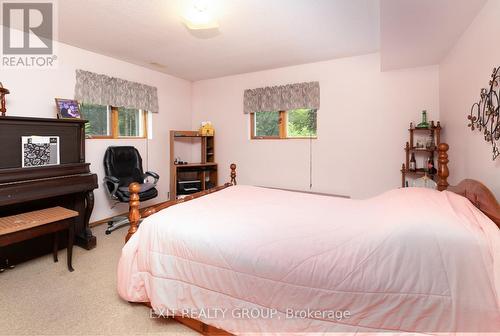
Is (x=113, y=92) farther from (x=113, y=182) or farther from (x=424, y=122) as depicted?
(x=424, y=122)

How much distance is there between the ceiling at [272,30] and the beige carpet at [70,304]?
243cm

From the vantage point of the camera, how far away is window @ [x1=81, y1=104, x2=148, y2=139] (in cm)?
364

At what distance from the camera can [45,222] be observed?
2.27 meters

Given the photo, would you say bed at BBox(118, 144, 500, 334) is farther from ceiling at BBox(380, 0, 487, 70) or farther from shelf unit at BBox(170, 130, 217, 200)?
shelf unit at BBox(170, 130, 217, 200)

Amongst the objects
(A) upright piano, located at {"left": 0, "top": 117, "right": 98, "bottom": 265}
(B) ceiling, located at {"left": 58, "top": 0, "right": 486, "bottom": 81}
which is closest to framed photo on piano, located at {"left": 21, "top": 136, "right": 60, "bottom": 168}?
(A) upright piano, located at {"left": 0, "top": 117, "right": 98, "bottom": 265}

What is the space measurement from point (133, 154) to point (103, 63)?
135 cm

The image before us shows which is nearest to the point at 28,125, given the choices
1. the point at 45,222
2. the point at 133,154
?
the point at 45,222

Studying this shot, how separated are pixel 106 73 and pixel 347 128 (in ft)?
11.7

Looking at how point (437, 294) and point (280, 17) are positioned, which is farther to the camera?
point (280, 17)

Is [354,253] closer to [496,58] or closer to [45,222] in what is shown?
[496,58]

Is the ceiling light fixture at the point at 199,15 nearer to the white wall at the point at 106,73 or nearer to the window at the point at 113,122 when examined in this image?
the white wall at the point at 106,73

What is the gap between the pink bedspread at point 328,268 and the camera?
115 cm

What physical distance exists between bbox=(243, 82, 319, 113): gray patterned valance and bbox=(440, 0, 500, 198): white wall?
159 cm

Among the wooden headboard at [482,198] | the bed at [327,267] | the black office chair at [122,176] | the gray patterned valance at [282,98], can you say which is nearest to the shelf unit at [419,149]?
the gray patterned valance at [282,98]
